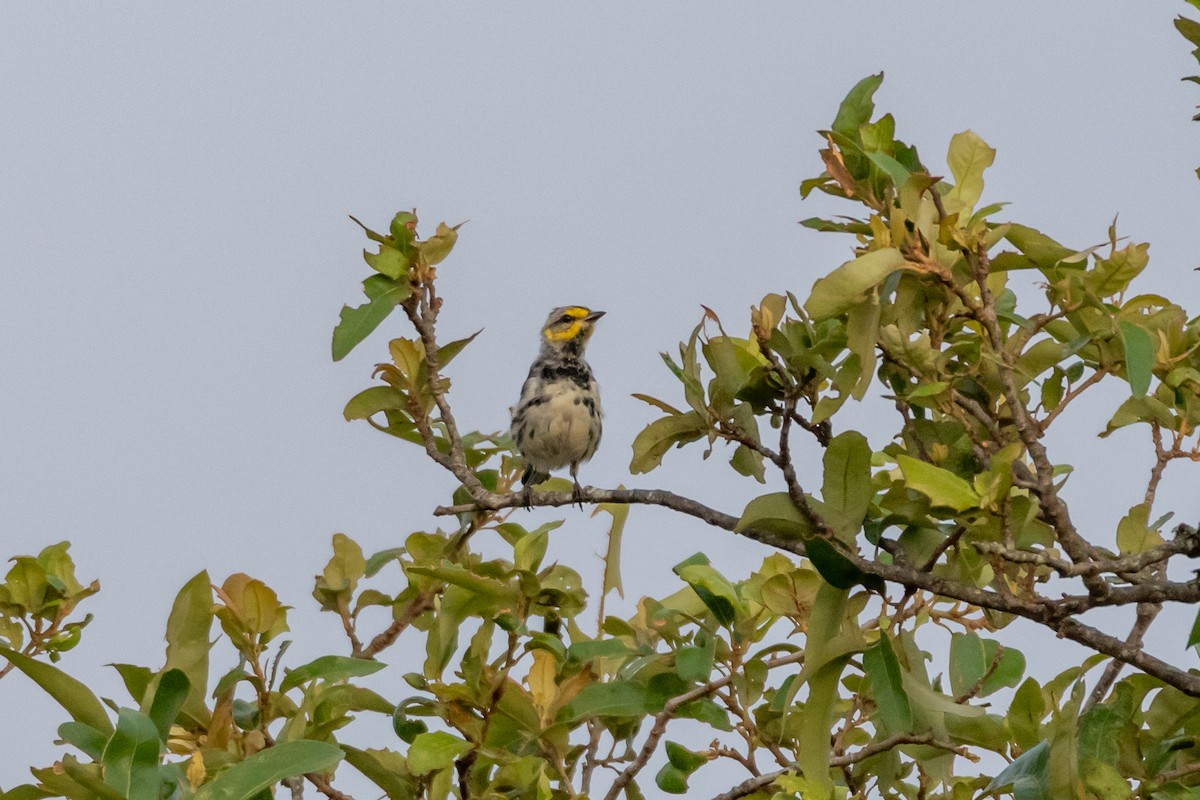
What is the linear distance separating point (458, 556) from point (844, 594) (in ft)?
4.72

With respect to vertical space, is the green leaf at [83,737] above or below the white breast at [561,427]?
below

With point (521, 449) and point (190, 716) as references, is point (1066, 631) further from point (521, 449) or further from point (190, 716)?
point (521, 449)

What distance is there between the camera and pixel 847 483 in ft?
9.45

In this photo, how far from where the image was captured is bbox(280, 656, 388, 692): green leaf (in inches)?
123

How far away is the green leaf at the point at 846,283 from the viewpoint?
260 centimetres

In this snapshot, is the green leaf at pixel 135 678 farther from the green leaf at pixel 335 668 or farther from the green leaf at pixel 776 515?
the green leaf at pixel 776 515

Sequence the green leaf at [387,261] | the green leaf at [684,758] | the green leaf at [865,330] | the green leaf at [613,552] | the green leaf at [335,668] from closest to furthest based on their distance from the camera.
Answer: the green leaf at [865,330] < the green leaf at [335,668] < the green leaf at [387,261] < the green leaf at [684,758] < the green leaf at [613,552]

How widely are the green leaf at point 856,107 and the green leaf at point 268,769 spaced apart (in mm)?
1590

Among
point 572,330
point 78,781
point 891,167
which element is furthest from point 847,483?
point 572,330

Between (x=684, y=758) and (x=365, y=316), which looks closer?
(x=365, y=316)

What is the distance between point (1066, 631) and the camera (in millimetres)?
2830

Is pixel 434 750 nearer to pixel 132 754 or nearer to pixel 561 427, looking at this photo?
pixel 132 754

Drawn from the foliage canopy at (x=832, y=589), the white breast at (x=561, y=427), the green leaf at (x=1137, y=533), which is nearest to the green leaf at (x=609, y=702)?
the foliage canopy at (x=832, y=589)

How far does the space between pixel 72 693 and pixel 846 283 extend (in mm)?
1736
